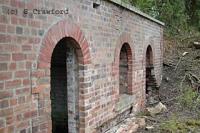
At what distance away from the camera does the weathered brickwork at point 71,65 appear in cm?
370

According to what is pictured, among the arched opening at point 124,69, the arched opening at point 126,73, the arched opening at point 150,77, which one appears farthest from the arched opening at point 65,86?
the arched opening at point 150,77

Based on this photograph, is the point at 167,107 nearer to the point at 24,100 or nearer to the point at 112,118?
the point at 112,118

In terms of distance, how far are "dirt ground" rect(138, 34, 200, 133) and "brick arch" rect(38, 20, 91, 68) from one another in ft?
9.33

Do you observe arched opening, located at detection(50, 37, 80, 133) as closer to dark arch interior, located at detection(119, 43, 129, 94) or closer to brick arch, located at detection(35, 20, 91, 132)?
brick arch, located at detection(35, 20, 91, 132)

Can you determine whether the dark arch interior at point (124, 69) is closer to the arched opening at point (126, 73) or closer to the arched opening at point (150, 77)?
the arched opening at point (126, 73)

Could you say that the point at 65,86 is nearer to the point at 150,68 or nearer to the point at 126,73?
the point at 126,73

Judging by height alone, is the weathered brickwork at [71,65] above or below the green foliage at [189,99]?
above

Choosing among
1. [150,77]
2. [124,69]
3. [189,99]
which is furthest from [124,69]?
[150,77]

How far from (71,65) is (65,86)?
181 centimetres

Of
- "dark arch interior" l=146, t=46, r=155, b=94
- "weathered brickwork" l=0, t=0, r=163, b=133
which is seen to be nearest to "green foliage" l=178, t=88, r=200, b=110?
"dark arch interior" l=146, t=46, r=155, b=94

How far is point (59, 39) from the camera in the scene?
Result: 4648mm

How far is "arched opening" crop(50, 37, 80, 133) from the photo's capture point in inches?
218

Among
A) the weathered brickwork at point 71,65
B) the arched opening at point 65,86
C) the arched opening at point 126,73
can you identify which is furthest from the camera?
the arched opening at point 126,73

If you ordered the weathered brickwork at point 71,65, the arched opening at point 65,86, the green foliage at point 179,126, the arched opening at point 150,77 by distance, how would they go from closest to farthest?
the weathered brickwork at point 71,65, the arched opening at point 65,86, the green foliage at point 179,126, the arched opening at point 150,77
